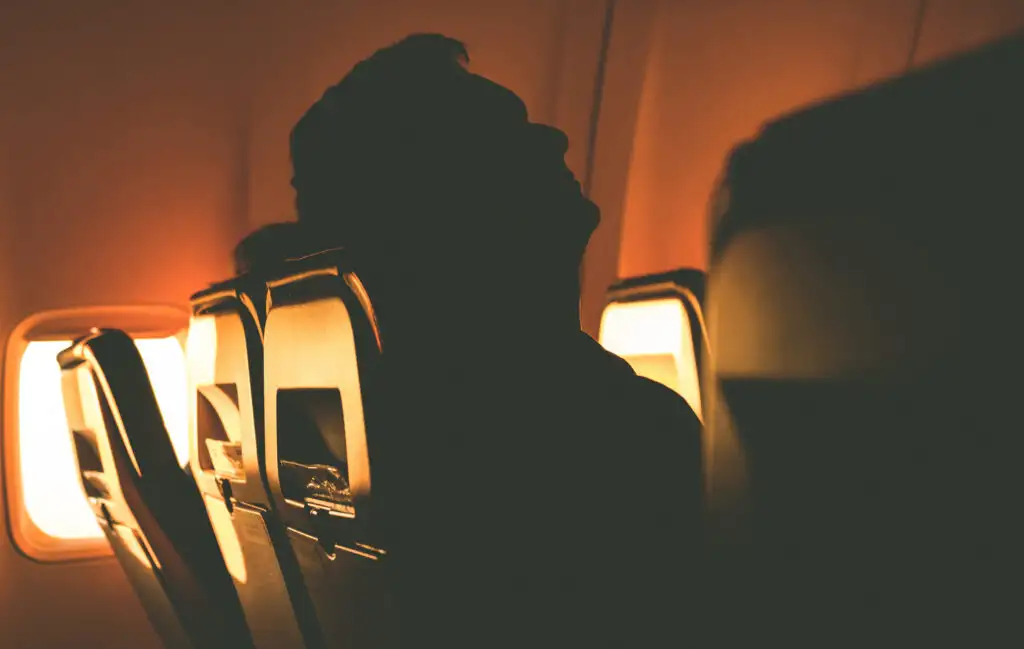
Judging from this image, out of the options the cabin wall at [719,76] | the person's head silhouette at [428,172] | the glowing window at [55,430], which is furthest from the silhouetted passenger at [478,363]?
the cabin wall at [719,76]

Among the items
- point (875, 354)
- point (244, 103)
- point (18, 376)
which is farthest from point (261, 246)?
point (875, 354)

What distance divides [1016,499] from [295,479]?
1078 millimetres

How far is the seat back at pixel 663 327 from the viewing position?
1770 millimetres

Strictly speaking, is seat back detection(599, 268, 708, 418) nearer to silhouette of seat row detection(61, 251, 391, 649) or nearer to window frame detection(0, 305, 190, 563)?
silhouette of seat row detection(61, 251, 391, 649)

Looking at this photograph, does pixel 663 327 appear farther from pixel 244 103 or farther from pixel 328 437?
pixel 244 103

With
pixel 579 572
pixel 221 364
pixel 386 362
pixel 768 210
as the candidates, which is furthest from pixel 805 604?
pixel 221 364

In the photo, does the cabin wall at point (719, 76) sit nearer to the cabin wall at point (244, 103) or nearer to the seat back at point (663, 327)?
the cabin wall at point (244, 103)

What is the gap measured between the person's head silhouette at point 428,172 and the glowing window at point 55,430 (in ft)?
4.52

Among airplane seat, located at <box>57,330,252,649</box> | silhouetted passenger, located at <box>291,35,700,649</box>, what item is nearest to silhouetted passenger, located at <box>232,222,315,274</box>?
airplane seat, located at <box>57,330,252,649</box>

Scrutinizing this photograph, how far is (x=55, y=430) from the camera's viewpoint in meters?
2.26

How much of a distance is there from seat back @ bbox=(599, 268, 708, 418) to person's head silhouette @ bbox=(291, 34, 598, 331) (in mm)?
722

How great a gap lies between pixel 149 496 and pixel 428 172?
1.01 m

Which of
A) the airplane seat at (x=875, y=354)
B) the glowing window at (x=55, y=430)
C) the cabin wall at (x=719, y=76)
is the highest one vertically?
the cabin wall at (x=719, y=76)

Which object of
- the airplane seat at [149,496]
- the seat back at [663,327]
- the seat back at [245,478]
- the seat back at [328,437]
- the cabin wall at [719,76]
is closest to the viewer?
the seat back at [328,437]
